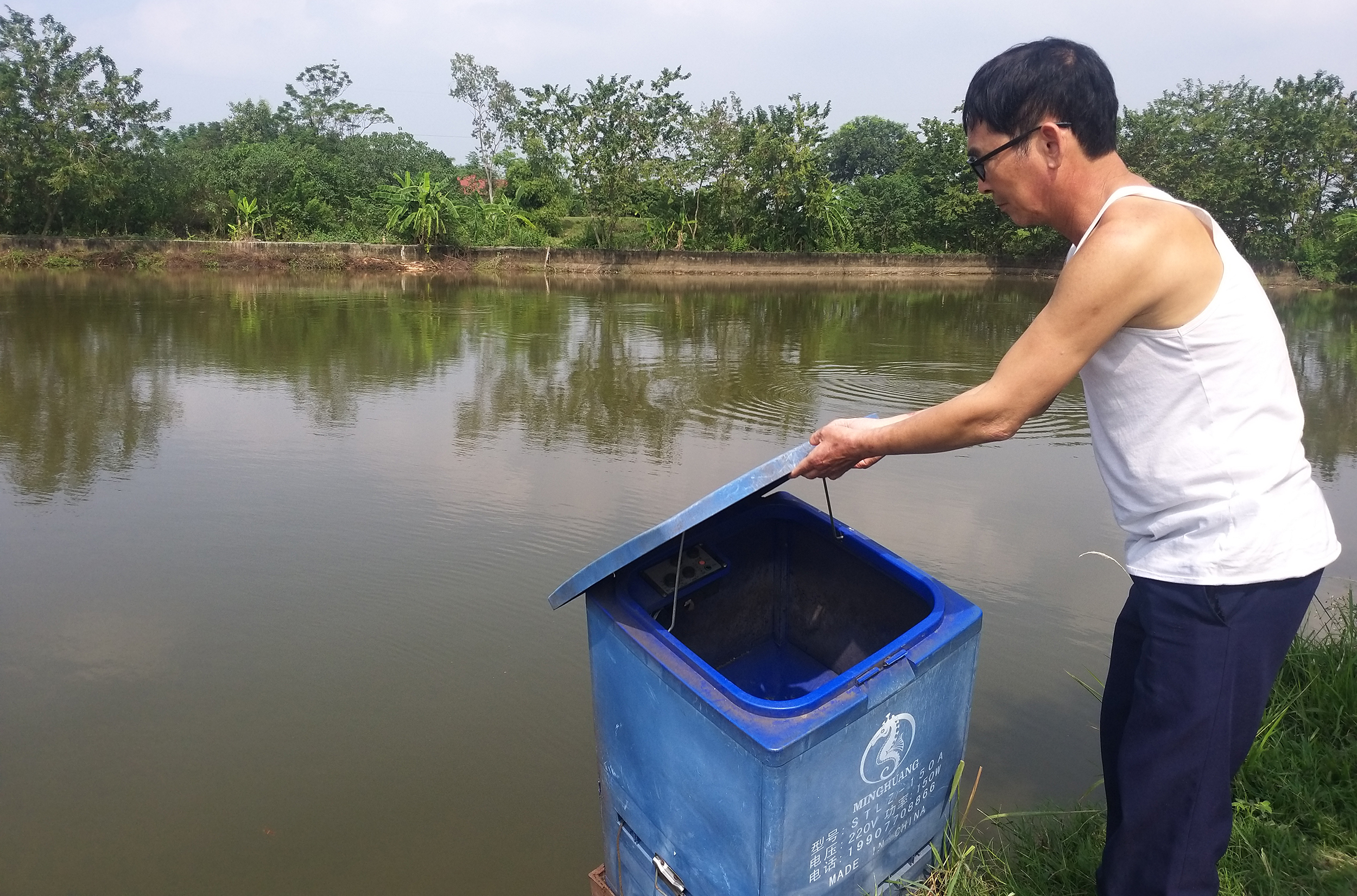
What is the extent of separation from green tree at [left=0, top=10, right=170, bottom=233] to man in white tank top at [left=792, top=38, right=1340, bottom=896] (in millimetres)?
23437

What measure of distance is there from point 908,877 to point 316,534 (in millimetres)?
3166

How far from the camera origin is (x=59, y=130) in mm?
20203

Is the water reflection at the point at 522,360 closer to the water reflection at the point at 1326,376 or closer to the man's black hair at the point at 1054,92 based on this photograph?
the water reflection at the point at 1326,376

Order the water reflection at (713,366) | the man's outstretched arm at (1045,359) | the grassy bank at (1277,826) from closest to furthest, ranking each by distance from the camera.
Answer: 1. the man's outstretched arm at (1045,359)
2. the grassy bank at (1277,826)
3. the water reflection at (713,366)

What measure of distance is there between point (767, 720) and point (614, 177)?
24187 mm

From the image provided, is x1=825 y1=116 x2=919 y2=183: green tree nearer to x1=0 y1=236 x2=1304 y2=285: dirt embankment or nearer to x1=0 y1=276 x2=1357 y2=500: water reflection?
x1=0 y1=236 x2=1304 y2=285: dirt embankment

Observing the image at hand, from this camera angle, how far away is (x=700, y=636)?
2092mm

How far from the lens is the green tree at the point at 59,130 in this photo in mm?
19609

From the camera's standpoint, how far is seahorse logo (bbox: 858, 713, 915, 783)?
152 centimetres

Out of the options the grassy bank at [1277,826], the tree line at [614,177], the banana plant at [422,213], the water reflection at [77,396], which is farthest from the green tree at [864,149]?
the grassy bank at [1277,826]

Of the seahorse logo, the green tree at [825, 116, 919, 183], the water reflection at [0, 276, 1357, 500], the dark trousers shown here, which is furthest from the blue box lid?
the green tree at [825, 116, 919, 183]

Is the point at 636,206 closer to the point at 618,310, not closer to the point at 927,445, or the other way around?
the point at 618,310

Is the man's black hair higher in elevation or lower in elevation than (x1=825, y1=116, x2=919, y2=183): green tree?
lower

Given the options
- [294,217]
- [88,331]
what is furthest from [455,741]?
[294,217]
